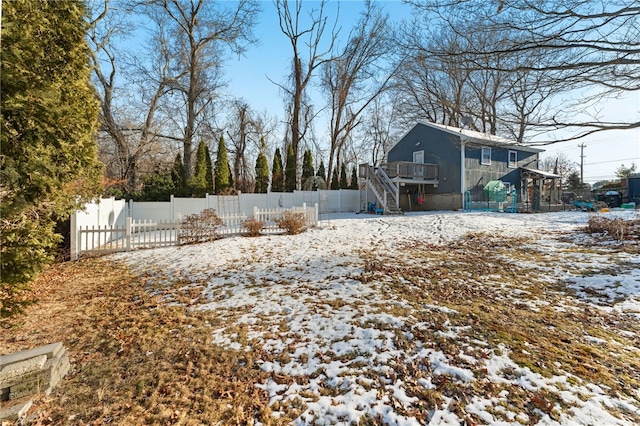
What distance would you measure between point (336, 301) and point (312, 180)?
20296 mm

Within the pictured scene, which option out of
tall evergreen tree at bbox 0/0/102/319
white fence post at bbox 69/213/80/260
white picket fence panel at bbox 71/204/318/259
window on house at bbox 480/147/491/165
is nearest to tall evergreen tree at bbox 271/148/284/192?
white picket fence panel at bbox 71/204/318/259

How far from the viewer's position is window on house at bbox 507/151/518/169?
76.7ft

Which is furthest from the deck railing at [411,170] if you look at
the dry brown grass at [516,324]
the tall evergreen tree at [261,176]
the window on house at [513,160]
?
the dry brown grass at [516,324]

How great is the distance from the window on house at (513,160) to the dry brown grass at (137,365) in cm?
2632

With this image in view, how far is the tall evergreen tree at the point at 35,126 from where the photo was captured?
2.99 m

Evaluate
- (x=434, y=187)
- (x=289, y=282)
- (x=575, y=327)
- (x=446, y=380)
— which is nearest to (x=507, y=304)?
(x=575, y=327)

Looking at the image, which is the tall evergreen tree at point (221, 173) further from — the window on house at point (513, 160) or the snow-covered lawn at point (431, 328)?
the window on house at point (513, 160)

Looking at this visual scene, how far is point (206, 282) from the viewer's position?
571 centimetres

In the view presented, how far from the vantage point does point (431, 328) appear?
3660 millimetres

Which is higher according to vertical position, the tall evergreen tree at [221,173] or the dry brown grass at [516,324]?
the tall evergreen tree at [221,173]

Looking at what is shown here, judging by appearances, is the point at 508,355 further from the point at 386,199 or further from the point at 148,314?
the point at 386,199

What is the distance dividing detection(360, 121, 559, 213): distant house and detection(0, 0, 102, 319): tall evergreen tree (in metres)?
16.7

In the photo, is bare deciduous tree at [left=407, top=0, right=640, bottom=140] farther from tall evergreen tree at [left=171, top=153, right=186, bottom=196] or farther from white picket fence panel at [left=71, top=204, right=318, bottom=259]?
tall evergreen tree at [left=171, top=153, right=186, bottom=196]

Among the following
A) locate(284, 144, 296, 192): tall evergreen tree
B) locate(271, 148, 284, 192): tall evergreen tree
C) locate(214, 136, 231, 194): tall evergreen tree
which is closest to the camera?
locate(214, 136, 231, 194): tall evergreen tree
